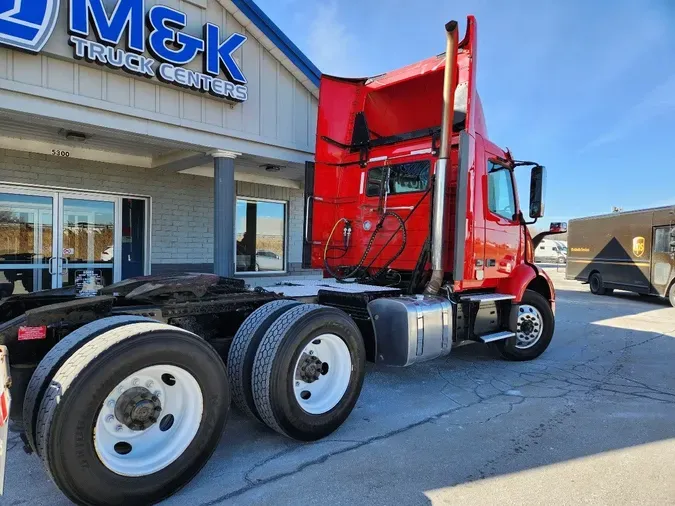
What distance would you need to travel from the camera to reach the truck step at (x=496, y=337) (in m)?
5.48

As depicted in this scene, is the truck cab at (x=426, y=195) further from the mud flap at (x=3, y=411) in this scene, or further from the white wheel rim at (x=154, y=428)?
the mud flap at (x=3, y=411)

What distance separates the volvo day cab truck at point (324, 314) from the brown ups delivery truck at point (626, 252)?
31.8ft

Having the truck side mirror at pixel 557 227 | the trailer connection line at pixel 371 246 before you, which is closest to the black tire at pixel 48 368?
the trailer connection line at pixel 371 246

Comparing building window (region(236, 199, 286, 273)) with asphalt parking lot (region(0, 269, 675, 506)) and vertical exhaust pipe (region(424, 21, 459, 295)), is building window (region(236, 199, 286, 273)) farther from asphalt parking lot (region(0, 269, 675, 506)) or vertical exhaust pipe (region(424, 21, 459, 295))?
vertical exhaust pipe (region(424, 21, 459, 295))

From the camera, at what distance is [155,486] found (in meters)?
2.63

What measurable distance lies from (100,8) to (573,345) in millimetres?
8661

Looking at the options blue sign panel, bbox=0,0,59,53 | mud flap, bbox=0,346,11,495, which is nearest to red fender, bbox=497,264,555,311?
mud flap, bbox=0,346,11,495

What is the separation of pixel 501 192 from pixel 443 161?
1566mm

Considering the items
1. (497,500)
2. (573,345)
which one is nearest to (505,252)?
(573,345)

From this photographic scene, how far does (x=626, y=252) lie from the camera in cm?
1516

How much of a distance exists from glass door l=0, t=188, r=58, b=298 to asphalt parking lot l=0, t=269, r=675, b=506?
16.5ft

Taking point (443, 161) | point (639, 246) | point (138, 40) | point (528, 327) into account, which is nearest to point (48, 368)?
point (443, 161)

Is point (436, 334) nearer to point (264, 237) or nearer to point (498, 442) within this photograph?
point (498, 442)

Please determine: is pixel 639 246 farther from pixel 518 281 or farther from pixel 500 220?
pixel 500 220
